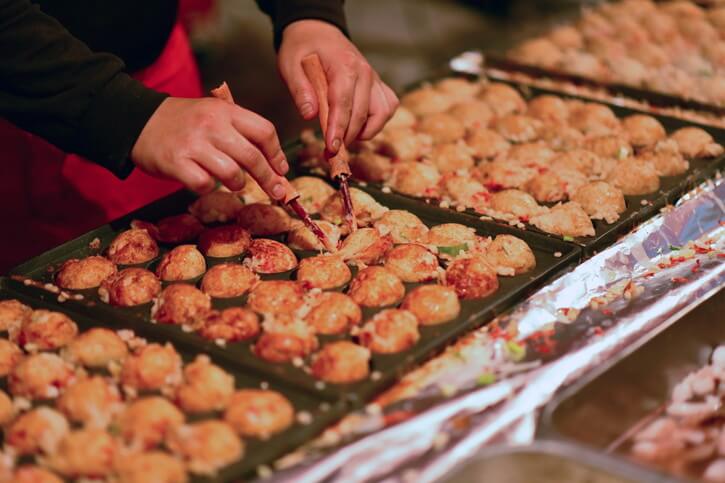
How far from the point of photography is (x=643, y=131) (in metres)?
3.57

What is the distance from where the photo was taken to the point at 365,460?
1976 millimetres

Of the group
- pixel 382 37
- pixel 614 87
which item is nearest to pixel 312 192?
pixel 614 87

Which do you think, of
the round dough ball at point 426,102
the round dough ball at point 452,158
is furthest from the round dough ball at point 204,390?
the round dough ball at point 426,102

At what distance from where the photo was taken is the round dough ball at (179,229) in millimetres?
2992

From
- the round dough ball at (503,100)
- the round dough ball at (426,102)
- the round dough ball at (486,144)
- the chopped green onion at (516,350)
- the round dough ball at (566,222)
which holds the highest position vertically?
the round dough ball at (503,100)

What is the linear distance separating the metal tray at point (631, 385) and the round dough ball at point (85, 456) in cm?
90

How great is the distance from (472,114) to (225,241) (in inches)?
53.3

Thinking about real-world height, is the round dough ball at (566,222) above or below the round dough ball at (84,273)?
above

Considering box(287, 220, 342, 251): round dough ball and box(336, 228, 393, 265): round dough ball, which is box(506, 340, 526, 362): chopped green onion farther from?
box(287, 220, 342, 251): round dough ball

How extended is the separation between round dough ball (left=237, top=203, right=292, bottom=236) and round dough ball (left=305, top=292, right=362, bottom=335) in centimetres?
59

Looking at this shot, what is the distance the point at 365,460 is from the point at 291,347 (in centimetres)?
41

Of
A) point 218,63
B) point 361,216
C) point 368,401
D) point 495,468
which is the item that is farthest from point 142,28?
point 218,63

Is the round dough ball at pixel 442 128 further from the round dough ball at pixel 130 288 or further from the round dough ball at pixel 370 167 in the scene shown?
the round dough ball at pixel 130 288

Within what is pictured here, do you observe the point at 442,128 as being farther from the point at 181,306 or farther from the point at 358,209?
the point at 181,306
